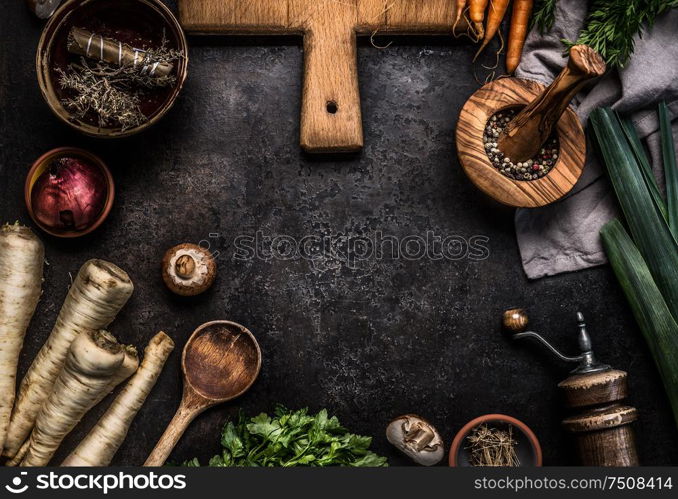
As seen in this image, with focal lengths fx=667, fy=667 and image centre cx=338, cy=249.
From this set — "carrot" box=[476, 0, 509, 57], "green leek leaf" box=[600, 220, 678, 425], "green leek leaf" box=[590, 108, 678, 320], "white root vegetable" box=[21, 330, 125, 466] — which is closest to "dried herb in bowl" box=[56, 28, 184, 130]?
"white root vegetable" box=[21, 330, 125, 466]

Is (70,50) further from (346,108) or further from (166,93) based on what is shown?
(346,108)

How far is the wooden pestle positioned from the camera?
1797mm

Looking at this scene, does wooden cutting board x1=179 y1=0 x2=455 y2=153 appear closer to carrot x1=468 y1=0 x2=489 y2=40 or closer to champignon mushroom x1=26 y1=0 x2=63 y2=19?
carrot x1=468 y1=0 x2=489 y2=40

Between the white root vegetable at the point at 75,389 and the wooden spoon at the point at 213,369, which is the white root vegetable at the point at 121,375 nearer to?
the white root vegetable at the point at 75,389

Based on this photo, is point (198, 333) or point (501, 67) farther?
point (501, 67)

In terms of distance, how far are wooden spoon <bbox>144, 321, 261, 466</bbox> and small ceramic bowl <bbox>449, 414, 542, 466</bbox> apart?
2.26 feet

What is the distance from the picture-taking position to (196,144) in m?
2.29

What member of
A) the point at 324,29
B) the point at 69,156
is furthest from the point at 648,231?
the point at 69,156

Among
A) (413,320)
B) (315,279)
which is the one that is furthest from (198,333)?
(413,320)

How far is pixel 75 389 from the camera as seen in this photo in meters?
2.06

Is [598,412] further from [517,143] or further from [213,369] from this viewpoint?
[213,369]

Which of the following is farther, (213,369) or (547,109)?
(213,369)

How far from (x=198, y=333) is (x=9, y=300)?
0.60 m

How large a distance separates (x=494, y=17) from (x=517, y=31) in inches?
3.6
